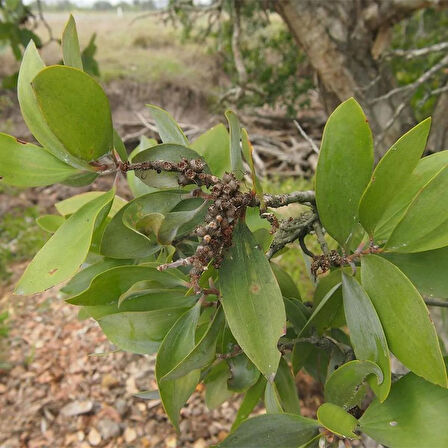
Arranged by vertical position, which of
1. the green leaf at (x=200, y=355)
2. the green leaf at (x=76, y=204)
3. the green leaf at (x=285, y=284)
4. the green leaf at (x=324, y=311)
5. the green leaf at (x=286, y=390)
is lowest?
the green leaf at (x=286, y=390)

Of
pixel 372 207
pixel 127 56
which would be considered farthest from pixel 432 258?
pixel 127 56

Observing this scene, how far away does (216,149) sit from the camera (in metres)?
0.46

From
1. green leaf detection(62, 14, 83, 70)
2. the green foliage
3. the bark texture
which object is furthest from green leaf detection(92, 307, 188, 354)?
the bark texture

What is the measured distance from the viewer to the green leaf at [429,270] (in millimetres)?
347

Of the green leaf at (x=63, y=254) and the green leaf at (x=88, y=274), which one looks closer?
the green leaf at (x=63, y=254)

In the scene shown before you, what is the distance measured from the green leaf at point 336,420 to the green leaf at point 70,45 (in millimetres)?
333

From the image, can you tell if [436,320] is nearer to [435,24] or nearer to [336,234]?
[336,234]

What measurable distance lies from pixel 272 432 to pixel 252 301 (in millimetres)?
129

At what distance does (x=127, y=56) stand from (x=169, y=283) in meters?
3.67

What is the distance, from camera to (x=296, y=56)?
249 cm

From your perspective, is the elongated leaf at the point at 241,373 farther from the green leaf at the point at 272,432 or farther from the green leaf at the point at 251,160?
the green leaf at the point at 251,160

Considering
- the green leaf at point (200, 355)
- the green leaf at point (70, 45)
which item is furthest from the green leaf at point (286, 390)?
the green leaf at point (70, 45)

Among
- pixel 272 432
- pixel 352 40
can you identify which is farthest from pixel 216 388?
pixel 352 40

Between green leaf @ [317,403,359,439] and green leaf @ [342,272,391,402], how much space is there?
0.03 meters
